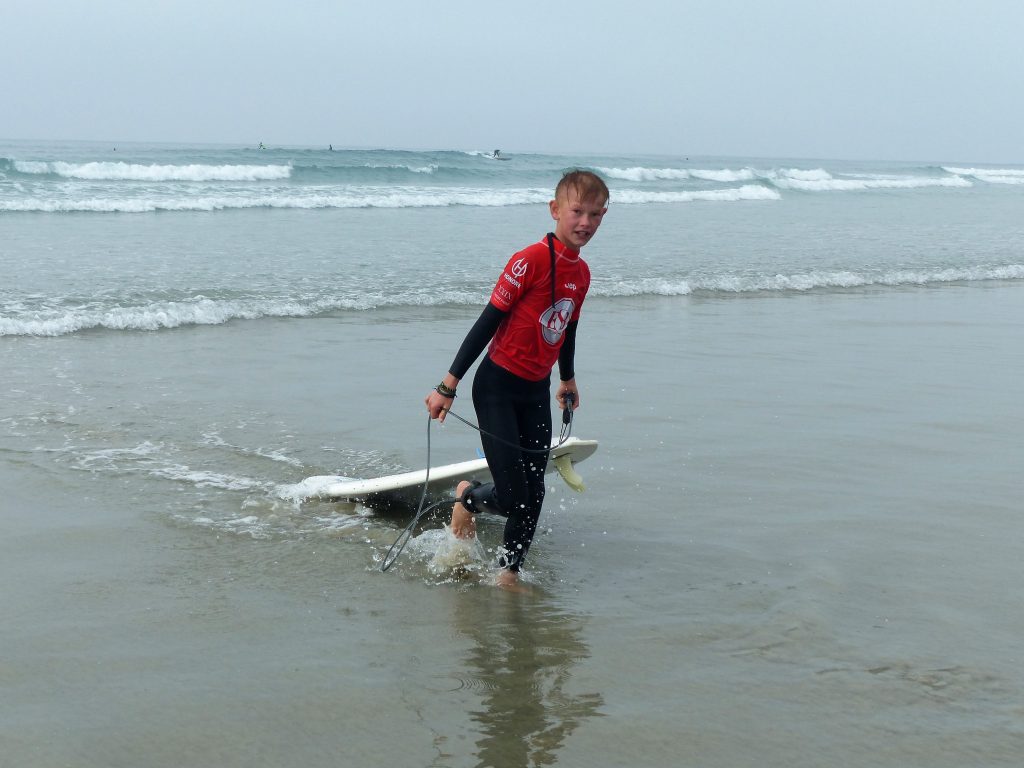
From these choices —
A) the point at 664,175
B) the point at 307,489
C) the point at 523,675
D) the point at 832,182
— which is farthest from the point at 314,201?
the point at 832,182

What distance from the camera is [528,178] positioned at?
45.2 m

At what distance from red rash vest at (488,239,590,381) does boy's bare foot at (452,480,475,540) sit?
709mm

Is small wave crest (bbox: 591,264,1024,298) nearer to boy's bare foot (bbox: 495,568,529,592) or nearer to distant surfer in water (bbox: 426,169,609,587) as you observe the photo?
distant surfer in water (bbox: 426,169,609,587)

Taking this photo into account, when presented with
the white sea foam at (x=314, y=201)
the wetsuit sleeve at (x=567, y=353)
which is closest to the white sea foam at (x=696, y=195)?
the white sea foam at (x=314, y=201)

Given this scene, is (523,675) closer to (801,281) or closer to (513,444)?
(513,444)

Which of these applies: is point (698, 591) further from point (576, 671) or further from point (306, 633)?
point (306, 633)

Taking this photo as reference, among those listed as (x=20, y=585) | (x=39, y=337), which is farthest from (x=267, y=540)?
(x=39, y=337)

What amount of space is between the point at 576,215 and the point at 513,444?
0.98m

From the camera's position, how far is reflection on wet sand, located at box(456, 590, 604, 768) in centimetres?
296

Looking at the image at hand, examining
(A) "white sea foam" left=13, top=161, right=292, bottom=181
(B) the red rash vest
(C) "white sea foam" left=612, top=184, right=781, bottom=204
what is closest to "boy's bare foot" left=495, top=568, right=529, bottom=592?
(B) the red rash vest

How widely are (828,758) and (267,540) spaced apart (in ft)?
9.03

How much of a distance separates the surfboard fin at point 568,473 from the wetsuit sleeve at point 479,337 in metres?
0.79

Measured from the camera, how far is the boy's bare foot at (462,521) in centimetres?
454

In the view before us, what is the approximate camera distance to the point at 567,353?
450 cm
